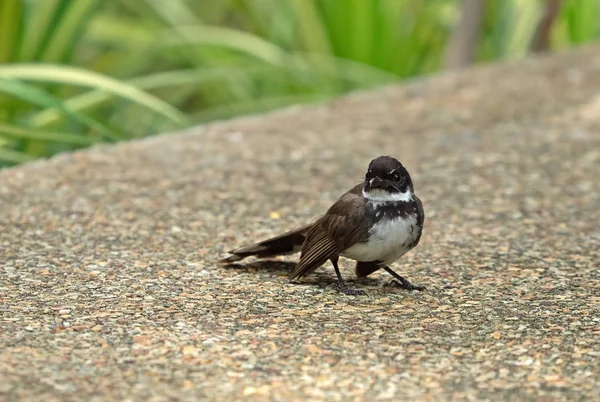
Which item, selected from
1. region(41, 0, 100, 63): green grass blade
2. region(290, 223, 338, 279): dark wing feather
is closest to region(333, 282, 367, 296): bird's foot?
region(290, 223, 338, 279): dark wing feather

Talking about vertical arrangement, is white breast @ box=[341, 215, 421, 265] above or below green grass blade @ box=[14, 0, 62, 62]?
below

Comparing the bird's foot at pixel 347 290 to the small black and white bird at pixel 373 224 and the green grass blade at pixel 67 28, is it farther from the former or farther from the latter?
the green grass blade at pixel 67 28

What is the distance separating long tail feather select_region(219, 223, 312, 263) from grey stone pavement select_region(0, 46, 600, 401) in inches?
2.8

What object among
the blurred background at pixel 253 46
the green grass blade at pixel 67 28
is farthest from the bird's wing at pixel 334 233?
the green grass blade at pixel 67 28

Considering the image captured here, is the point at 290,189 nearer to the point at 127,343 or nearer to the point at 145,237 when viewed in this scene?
the point at 145,237

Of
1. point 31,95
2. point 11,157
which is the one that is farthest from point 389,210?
point 11,157

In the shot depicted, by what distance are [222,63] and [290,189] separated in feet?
9.11

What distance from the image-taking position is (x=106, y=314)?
349 centimetres

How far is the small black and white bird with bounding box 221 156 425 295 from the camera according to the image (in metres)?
3.65

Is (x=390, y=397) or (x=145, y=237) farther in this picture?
(x=145, y=237)

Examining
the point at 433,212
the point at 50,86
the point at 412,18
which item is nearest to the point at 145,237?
the point at 433,212

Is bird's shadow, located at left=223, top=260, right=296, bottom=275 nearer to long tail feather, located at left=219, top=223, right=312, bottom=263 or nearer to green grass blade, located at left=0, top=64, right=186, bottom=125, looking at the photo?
long tail feather, located at left=219, top=223, right=312, bottom=263

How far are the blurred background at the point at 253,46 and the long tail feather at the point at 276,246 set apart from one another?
214 cm

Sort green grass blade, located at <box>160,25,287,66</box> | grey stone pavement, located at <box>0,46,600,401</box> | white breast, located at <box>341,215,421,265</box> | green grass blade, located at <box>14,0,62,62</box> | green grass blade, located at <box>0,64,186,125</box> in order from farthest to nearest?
green grass blade, located at <box>160,25,287,66</box> → green grass blade, located at <box>14,0,62,62</box> → green grass blade, located at <box>0,64,186,125</box> → white breast, located at <box>341,215,421,265</box> → grey stone pavement, located at <box>0,46,600,401</box>
